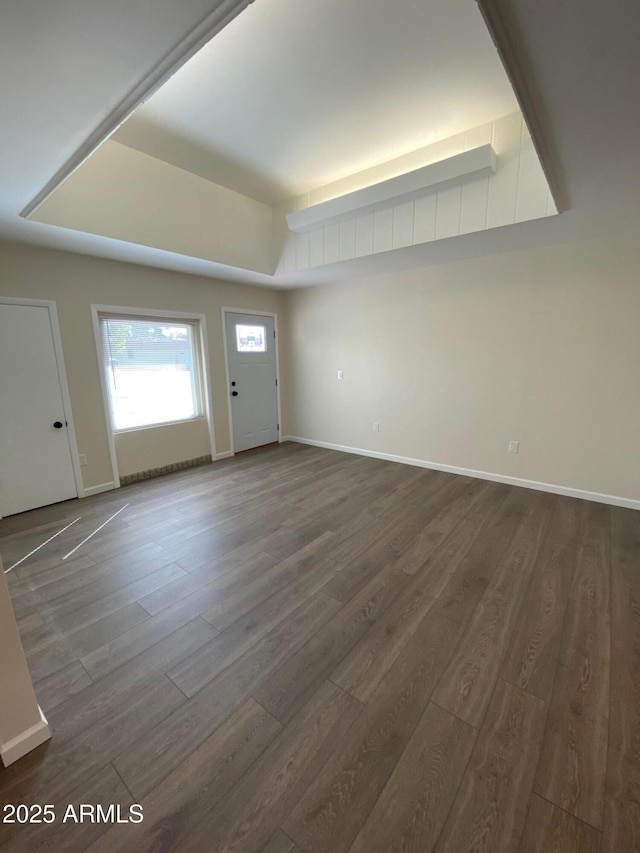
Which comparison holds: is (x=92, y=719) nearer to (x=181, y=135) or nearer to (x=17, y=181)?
(x=17, y=181)

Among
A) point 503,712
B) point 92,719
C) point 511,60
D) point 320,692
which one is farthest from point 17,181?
point 503,712

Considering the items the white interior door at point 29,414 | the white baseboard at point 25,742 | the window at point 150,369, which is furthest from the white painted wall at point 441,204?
the white baseboard at point 25,742

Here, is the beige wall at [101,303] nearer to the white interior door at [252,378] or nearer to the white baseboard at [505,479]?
the white interior door at [252,378]

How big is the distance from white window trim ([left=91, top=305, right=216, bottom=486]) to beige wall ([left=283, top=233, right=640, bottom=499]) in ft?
5.48

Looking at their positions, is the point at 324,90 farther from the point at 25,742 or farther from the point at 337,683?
the point at 25,742

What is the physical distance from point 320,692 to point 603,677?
1.29 m

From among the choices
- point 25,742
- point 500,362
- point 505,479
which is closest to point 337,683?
point 25,742

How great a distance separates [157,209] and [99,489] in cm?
292

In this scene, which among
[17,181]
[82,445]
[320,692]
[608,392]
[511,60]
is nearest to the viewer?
[511,60]

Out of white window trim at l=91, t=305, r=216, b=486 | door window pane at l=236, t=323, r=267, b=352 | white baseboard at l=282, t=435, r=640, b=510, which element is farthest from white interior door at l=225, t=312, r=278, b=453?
white baseboard at l=282, t=435, r=640, b=510

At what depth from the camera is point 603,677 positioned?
61.5 inches

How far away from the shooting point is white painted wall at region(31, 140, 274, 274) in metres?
2.72

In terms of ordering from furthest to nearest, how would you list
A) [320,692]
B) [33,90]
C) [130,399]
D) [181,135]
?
[130,399]
[181,135]
[320,692]
[33,90]

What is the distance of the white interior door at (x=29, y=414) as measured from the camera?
3.14m
